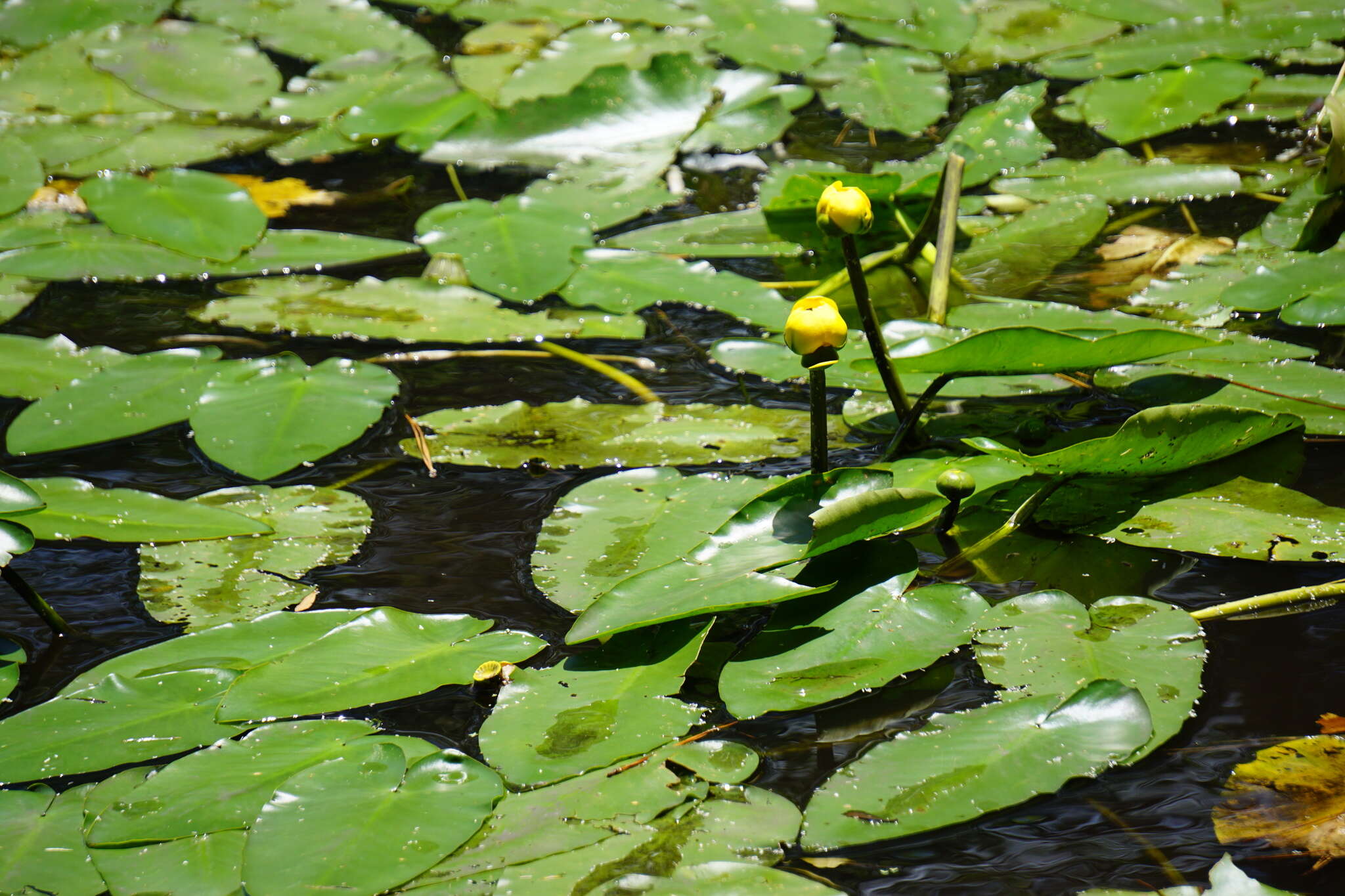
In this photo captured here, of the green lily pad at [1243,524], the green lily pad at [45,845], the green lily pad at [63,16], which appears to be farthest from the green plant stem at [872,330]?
the green lily pad at [63,16]

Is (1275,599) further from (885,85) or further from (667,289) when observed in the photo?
(885,85)

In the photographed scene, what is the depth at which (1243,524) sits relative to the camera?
0.99 meters

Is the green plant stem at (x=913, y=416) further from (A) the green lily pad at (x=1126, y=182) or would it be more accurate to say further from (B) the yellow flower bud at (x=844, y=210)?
(A) the green lily pad at (x=1126, y=182)

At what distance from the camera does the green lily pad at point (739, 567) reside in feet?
2.79

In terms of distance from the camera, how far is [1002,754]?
76cm

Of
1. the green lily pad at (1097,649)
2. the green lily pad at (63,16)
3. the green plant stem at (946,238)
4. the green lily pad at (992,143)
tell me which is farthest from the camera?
the green lily pad at (63,16)

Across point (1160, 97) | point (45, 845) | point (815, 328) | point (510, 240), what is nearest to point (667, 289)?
point (510, 240)

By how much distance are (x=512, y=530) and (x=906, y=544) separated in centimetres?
42

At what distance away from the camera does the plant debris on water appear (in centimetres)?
75

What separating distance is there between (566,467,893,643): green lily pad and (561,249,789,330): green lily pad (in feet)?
1.79

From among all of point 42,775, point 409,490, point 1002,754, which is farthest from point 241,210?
point 1002,754

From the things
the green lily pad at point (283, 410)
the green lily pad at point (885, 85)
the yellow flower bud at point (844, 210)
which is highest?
the yellow flower bud at point (844, 210)

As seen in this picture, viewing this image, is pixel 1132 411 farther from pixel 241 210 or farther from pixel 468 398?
pixel 241 210

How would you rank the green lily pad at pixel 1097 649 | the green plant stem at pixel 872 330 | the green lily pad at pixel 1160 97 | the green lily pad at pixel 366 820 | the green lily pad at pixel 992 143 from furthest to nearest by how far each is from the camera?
1. the green lily pad at pixel 1160 97
2. the green lily pad at pixel 992 143
3. the green plant stem at pixel 872 330
4. the green lily pad at pixel 1097 649
5. the green lily pad at pixel 366 820
